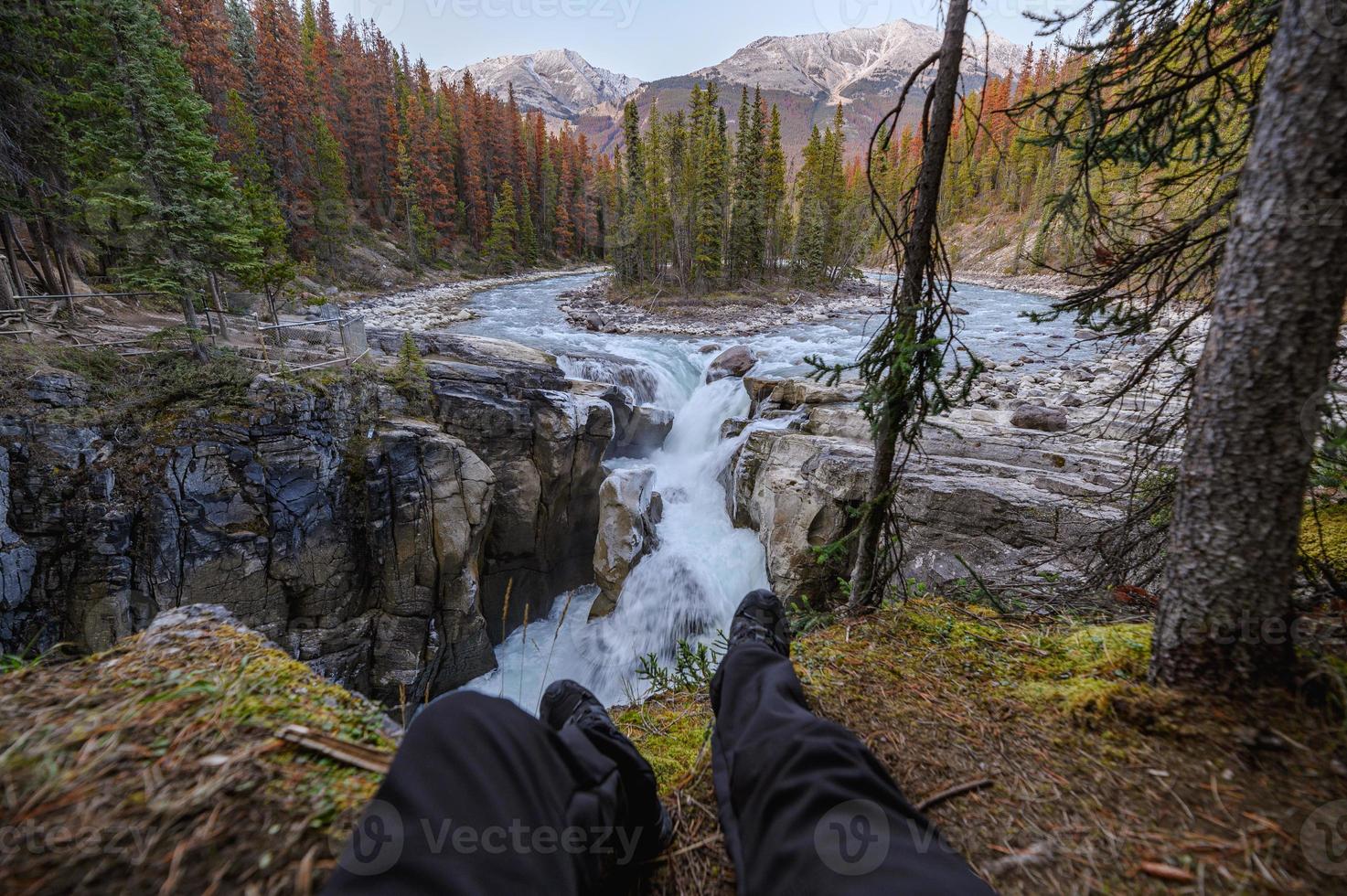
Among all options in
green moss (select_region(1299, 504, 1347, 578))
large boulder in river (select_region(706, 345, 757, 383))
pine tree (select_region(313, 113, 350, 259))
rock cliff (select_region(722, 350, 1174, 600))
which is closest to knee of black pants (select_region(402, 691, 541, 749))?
rock cliff (select_region(722, 350, 1174, 600))

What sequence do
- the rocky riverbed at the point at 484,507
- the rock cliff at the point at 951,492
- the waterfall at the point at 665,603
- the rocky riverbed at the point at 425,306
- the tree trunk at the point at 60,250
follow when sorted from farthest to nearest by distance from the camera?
the rocky riverbed at the point at 425,306, the tree trunk at the point at 60,250, the waterfall at the point at 665,603, the rocky riverbed at the point at 484,507, the rock cliff at the point at 951,492

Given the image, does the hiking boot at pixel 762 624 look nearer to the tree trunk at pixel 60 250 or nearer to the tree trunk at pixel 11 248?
the tree trunk at pixel 11 248

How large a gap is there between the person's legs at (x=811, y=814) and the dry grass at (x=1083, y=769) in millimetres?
320

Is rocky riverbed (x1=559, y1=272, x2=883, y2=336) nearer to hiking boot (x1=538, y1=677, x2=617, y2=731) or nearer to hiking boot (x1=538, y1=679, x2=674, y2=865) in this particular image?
hiking boot (x1=538, y1=677, x2=617, y2=731)

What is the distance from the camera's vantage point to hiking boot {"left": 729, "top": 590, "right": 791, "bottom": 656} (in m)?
3.00

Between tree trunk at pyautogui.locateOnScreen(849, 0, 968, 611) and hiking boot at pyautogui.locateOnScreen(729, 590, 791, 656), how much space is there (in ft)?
3.07

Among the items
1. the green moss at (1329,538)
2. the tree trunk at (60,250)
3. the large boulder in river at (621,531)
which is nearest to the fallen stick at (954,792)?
the green moss at (1329,538)

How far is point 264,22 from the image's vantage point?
116 ft

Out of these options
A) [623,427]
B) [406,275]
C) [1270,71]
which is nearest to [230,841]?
[1270,71]

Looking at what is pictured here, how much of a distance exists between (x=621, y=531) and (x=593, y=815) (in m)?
9.42

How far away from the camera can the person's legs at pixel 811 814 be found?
1404 millimetres

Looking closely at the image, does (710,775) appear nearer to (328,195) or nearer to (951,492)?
(951,492)

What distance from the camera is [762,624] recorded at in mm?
3137

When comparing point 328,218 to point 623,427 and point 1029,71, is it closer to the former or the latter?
point 623,427
